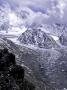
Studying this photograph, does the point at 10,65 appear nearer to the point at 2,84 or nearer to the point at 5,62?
the point at 5,62

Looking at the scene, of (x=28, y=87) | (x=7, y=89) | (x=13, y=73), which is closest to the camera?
(x=7, y=89)

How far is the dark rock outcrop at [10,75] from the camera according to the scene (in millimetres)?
77125

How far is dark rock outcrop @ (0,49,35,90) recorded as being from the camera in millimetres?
77125

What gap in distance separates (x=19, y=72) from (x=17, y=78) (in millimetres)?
1948

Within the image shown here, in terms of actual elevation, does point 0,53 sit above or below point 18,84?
above

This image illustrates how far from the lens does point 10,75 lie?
81625mm

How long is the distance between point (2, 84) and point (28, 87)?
15.1 metres

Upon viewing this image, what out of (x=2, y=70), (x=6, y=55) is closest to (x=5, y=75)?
(x=2, y=70)

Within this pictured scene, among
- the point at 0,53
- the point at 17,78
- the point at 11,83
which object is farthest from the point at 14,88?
the point at 0,53

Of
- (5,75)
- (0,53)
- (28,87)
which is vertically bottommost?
(28,87)

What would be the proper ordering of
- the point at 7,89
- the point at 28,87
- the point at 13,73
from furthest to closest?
the point at 28,87 < the point at 13,73 < the point at 7,89

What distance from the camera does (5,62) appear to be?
280 ft

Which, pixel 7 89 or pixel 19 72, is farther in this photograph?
pixel 19 72

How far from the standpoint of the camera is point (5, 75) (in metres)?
80.3
